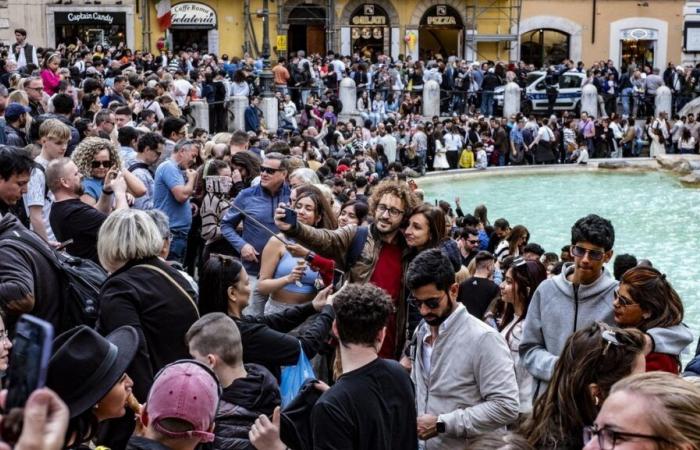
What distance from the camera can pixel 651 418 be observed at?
2732mm

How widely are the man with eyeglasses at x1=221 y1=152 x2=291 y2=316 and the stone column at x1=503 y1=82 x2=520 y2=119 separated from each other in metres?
22.0

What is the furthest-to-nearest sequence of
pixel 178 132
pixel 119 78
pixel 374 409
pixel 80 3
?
pixel 80 3
pixel 119 78
pixel 178 132
pixel 374 409

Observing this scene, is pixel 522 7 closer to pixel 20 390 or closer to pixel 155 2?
pixel 155 2

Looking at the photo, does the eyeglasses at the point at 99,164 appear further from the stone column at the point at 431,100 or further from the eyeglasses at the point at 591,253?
the stone column at the point at 431,100

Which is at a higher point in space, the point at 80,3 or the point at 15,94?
the point at 80,3

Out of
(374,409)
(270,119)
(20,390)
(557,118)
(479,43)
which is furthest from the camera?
(479,43)

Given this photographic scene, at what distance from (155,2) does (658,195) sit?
1844cm

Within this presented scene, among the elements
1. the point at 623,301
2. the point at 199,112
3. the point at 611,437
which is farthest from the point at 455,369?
the point at 199,112

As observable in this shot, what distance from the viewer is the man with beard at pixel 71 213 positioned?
6.34 m

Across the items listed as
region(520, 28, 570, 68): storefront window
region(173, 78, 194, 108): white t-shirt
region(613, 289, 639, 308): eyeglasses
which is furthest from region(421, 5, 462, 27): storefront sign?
region(613, 289, 639, 308): eyeglasses

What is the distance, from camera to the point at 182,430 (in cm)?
349

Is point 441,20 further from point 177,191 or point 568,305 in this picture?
point 568,305

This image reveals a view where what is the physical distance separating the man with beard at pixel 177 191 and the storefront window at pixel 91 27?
27530mm

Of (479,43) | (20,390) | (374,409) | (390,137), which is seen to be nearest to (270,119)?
(390,137)
